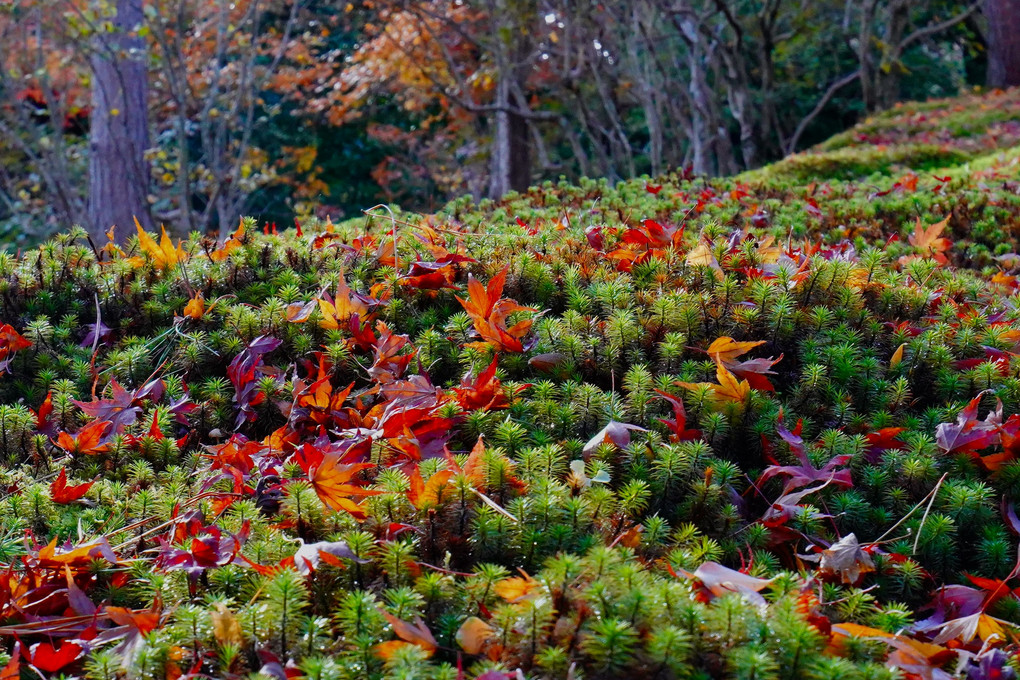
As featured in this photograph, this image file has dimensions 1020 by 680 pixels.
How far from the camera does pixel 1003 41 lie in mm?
16219

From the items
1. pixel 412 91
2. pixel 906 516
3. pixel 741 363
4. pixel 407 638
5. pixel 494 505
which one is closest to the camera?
pixel 407 638

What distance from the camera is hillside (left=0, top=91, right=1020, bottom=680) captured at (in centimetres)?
146

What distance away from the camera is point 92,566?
1.70m

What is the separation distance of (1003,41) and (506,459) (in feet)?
59.1

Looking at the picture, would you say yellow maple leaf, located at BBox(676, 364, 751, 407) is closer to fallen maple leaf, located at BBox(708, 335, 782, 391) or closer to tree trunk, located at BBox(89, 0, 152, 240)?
fallen maple leaf, located at BBox(708, 335, 782, 391)

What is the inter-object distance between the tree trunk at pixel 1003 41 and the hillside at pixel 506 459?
15.4 m

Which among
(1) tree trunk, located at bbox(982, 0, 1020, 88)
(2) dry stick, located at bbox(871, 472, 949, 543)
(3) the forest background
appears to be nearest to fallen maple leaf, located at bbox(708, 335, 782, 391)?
(2) dry stick, located at bbox(871, 472, 949, 543)

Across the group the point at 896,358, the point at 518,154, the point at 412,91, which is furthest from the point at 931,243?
the point at 412,91

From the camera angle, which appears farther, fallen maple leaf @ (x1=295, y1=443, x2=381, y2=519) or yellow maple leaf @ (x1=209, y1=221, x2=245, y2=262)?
yellow maple leaf @ (x1=209, y1=221, x2=245, y2=262)

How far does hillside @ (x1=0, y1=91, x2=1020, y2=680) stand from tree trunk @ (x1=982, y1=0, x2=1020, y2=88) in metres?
15.4

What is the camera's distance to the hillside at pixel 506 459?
1461mm

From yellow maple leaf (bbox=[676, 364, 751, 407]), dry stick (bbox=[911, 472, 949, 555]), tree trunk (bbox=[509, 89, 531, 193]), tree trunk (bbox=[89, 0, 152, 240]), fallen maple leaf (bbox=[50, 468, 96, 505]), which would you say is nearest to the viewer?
dry stick (bbox=[911, 472, 949, 555])

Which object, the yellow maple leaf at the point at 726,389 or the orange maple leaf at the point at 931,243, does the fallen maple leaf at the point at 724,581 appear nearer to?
the yellow maple leaf at the point at 726,389

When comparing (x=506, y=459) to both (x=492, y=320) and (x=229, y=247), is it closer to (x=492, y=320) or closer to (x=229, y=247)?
(x=492, y=320)
